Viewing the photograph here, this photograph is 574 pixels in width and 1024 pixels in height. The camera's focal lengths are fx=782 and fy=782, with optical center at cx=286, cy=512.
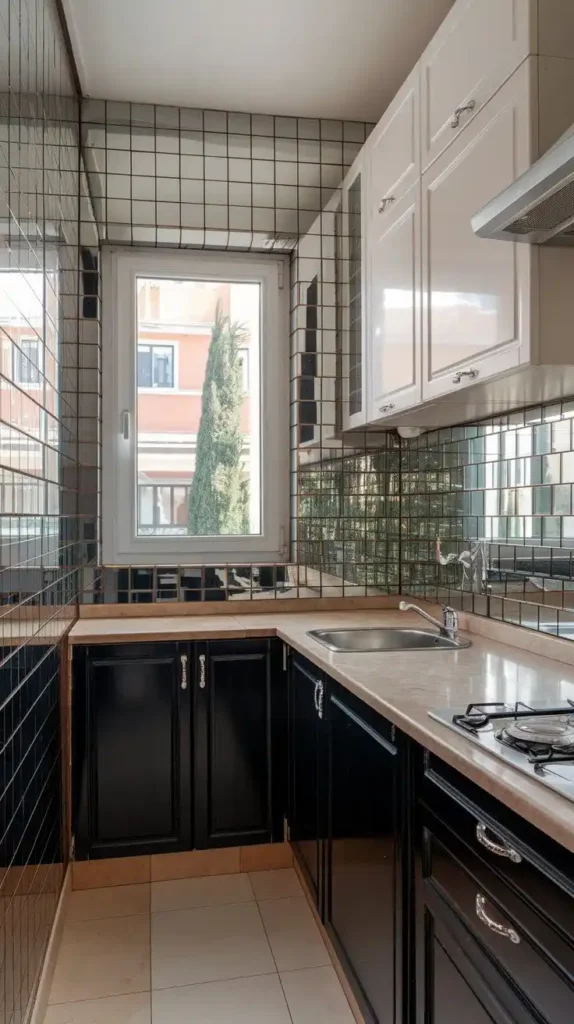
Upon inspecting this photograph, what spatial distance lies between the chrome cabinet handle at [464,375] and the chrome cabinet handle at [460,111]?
611mm

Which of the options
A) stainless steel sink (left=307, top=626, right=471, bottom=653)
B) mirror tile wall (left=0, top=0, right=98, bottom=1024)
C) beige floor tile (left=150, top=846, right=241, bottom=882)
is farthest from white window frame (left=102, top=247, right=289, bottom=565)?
beige floor tile (left=150, top=846, right=241, bottom=882)

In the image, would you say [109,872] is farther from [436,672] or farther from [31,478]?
[31,478]

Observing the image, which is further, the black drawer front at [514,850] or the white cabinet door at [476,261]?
the white cabinet door at [476,261]

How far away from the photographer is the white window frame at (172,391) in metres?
3.23

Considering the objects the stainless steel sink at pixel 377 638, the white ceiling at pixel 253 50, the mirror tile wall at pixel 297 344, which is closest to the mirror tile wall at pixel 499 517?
the mirror tile wall at pixel 297 344

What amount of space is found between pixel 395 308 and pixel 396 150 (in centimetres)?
48

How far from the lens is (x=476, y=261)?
6.02 ft

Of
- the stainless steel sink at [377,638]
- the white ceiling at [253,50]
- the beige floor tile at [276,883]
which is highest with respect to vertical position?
Answer: the white ceiling at [253,50]

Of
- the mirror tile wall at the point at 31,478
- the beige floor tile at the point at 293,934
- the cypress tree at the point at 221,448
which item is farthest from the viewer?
the cypress tree at the point at 221,448

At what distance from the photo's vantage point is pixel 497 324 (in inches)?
68.3

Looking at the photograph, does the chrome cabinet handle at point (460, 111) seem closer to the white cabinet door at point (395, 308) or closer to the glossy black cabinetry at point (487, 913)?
the white cabinet door at point (395, 308)

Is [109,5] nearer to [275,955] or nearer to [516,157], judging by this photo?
[516,157]

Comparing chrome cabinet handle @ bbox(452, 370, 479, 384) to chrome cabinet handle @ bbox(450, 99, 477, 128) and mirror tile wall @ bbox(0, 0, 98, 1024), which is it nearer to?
chrome cabinet handle @ bbox(450, 99, 477, 128)

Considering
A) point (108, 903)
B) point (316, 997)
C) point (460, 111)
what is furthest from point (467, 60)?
point (108, 903)
